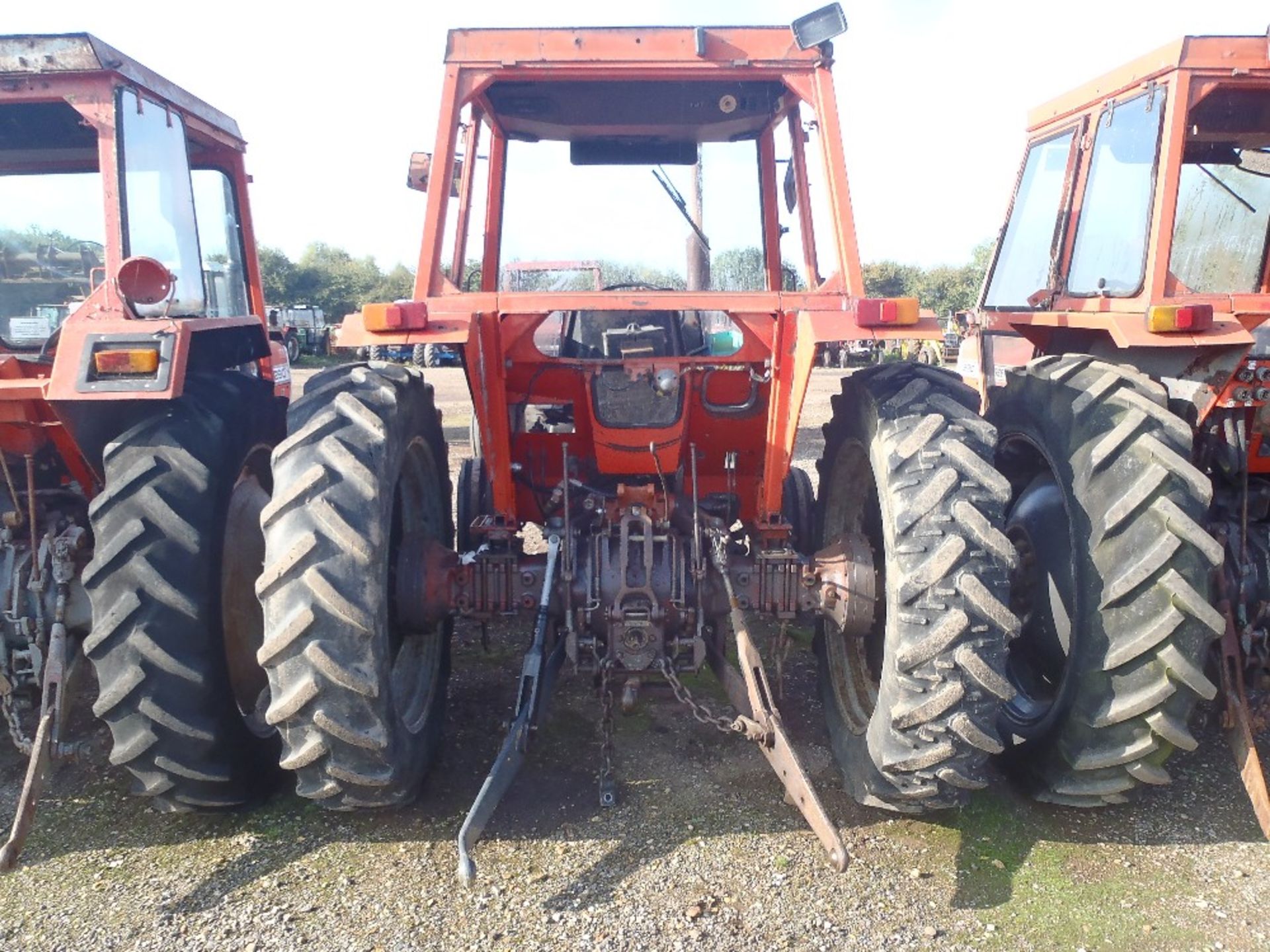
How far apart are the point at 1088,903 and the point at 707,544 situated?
5.53 ft

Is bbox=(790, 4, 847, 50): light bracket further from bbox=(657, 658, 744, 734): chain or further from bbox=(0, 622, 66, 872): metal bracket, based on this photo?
bbox=(0, 622, 66, 872): metal bracket

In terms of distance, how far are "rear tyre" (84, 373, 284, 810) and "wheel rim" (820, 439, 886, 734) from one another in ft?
7.15

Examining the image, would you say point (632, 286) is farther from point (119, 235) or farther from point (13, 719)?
point (13, 719)

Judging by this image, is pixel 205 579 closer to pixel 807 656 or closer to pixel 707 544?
pixel 707 544

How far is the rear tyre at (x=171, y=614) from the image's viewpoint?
112 inches

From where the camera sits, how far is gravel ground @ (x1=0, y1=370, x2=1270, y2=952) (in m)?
2.67

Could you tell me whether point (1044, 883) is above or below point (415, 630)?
below

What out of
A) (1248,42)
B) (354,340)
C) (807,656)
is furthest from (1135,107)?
(354,340)

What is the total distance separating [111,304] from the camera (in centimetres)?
313

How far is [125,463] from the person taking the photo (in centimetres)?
299

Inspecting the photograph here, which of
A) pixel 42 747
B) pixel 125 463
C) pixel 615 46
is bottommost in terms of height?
pixel 42 747

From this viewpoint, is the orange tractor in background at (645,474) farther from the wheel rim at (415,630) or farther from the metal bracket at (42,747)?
the metal bracket at (42,747)

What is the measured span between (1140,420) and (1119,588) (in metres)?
0.56

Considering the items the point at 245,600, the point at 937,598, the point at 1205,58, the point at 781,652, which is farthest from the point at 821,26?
the point at 245,600
